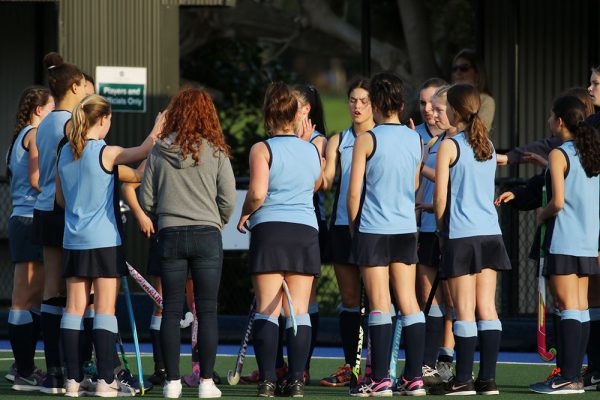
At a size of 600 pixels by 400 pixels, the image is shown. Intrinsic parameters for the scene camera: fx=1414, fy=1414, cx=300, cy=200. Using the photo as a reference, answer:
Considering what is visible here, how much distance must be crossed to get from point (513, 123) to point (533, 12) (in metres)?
1.18

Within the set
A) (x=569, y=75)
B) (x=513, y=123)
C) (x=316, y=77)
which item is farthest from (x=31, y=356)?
(x=316, y=77)

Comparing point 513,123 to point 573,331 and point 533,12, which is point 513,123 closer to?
point 533,12

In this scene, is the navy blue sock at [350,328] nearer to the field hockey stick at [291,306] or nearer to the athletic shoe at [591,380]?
the field hockey stick at [291,306]

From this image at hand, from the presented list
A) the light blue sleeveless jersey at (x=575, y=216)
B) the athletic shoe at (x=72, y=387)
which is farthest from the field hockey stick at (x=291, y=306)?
the light blue sleeveless jersey at (x=575, y=216)

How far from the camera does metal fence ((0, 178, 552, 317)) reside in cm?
1181

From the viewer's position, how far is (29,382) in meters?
8.79

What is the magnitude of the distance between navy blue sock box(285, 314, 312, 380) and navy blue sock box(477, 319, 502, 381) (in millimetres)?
1019

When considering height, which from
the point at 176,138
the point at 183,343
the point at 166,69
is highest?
the point at 166,69

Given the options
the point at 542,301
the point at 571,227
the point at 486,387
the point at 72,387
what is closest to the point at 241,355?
the point at 72,387

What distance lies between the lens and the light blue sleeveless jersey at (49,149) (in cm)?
843

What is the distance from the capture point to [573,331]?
837 centimetres

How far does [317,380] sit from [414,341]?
4.58 ft

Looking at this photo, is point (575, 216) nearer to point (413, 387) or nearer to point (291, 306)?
point (413, 387)

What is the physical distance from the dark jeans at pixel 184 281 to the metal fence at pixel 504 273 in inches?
146
